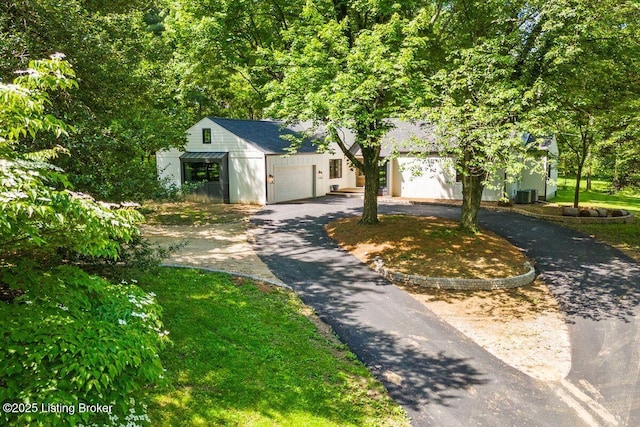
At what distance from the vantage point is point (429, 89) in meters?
13.4

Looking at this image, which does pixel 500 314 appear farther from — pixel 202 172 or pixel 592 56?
pixel 202 172

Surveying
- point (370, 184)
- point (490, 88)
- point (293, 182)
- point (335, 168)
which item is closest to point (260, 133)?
point (293, 182)

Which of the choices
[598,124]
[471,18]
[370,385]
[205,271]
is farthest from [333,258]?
[598,124]

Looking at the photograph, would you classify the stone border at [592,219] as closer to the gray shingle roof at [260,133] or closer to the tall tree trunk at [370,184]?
the tall tree trunk at [370,184]

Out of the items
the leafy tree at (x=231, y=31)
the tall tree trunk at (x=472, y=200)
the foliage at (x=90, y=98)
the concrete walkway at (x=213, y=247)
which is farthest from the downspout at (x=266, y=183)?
the foliage at (x=90, y=98)

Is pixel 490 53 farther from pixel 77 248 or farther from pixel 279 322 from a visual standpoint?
pixel 77 248

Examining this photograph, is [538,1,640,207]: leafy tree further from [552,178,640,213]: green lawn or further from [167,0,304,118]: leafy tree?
[552,178,640,213]: green lawn

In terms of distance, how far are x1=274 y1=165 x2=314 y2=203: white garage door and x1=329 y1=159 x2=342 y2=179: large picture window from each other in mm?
2439

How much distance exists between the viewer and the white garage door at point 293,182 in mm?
26922

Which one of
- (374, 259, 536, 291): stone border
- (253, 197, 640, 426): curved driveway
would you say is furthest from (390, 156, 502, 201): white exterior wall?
(374, 259, 536, 291): stone border

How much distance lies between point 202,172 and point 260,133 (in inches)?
171

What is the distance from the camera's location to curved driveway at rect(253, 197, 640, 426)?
712 centimetres

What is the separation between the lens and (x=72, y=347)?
12.8ft

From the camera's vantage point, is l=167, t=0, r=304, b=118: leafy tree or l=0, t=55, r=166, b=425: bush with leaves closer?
l=0, t=55, r=166, b=425: bush with leaves
